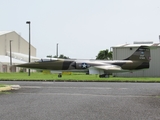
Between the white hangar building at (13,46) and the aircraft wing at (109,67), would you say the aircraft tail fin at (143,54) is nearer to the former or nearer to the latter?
the aircraft wing at (109,67)

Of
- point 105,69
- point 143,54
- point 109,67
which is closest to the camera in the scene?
point 105,69

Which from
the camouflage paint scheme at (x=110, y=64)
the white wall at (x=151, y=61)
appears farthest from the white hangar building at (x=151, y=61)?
the camouflage paint scheme at (x=110, y=64)

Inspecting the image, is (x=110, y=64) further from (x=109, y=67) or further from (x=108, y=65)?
(x=109, y=67)

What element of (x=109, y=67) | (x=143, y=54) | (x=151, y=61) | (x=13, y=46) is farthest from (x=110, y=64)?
(x=13, y=46)

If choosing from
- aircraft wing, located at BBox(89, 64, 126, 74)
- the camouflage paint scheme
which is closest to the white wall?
the camouflage paint scheme

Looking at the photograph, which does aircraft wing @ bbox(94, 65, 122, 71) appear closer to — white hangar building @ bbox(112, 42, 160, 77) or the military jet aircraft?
the military jet aircraft

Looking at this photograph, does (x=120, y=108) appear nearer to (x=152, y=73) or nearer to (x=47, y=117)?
(x=47, y=117)

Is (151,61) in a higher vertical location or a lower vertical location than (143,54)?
lower

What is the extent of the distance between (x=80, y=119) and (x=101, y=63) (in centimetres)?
3344

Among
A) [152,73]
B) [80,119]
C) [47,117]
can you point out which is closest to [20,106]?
[47,117]

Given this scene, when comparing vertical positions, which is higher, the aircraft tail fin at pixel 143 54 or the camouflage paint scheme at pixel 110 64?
the aircraft tail fin at pixel 143 54

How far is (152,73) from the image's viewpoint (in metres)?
43.9

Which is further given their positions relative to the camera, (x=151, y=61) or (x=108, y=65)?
(x=151, y=61)

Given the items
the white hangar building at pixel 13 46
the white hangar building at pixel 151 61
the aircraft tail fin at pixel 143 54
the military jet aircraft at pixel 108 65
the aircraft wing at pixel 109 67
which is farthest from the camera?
the white hangar building at pixel 13 46
